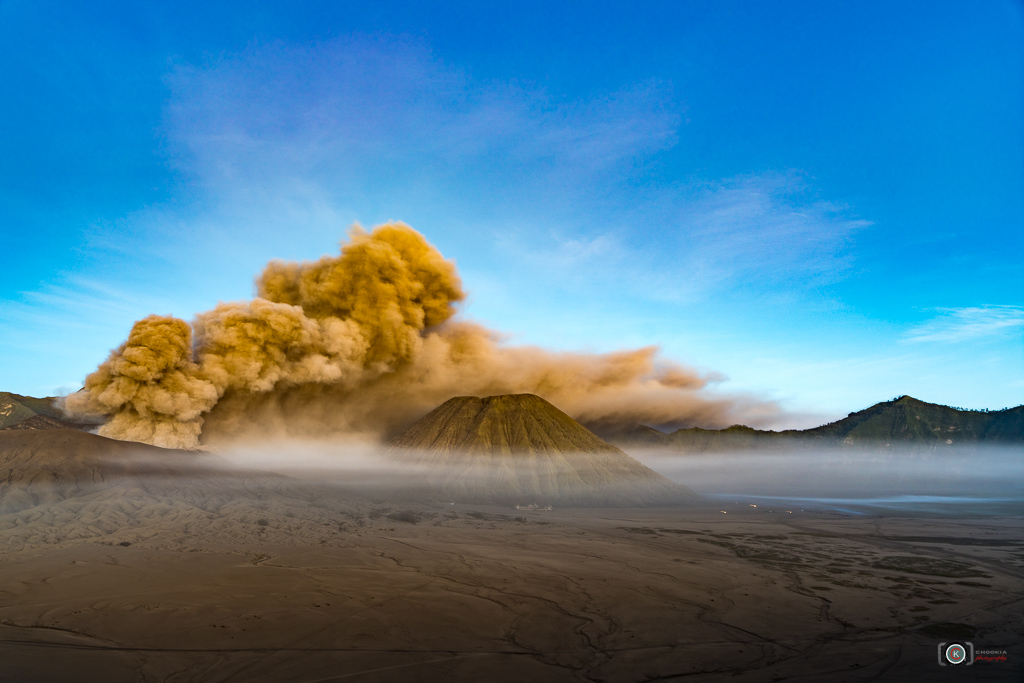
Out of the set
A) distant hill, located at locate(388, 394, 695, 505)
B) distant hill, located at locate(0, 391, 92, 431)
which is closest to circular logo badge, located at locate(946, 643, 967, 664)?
distant hill, located at locate(388, 394, 695, 505)

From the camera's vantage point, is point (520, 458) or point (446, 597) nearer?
point (446, 597)

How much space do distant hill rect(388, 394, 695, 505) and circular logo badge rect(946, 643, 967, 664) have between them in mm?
67586

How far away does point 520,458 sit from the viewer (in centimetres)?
9756

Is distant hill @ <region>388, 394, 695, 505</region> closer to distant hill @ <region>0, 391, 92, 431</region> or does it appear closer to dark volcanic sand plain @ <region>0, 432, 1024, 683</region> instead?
dark volcanic sand plain @ <region>0, 432, 1024, 683</region>

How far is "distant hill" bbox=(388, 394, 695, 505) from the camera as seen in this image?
289ft

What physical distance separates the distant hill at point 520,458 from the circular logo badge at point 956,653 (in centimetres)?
6759

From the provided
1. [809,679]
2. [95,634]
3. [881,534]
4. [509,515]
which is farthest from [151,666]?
[881,534]

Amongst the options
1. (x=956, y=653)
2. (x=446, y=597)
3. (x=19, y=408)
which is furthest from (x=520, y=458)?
(x=19, y=408)

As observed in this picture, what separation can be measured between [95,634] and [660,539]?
40.5 m

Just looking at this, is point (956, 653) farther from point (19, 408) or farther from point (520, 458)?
point (19, 408)

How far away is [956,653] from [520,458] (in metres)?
80.9

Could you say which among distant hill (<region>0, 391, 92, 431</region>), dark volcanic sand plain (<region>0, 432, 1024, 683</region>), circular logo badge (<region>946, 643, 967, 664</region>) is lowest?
dark volcanic sand plain (<region>0, 432, 1024, 683</region>)

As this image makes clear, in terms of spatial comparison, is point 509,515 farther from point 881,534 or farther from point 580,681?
point 580,681

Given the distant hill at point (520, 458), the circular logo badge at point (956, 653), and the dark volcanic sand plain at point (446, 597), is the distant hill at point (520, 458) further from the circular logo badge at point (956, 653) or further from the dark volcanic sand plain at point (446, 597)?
the circular logo badge at point (956, 653)
